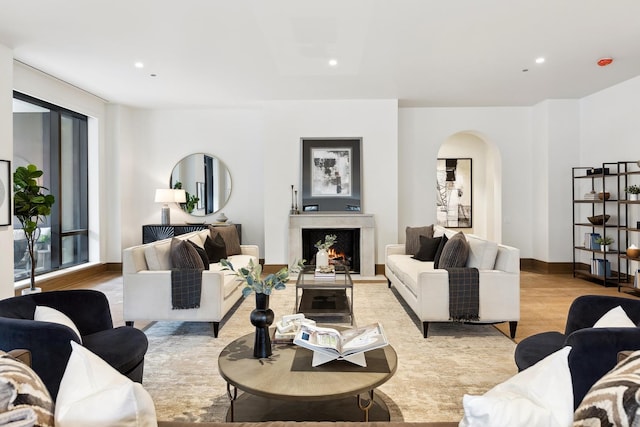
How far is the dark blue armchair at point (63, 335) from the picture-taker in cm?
184

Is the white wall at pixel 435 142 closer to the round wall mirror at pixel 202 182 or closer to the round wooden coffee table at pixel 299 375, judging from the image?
the round wall mirror at pixel 202 182

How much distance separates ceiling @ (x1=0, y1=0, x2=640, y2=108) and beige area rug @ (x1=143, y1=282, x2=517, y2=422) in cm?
291

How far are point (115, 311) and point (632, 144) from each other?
23.5ft

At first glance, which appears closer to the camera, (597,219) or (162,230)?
(597,219)

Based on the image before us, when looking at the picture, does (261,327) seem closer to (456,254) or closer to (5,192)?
(456,254)

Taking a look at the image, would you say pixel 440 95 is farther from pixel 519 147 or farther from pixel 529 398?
pixel 529 398

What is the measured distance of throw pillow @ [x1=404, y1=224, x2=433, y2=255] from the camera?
17.6 ft

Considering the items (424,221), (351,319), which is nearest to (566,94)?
(424,221)

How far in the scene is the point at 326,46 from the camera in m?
4.25

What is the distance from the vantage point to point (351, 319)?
3781 mm

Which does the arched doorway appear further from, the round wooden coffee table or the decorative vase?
the round wooden coffee table

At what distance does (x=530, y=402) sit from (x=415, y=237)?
4509 mm

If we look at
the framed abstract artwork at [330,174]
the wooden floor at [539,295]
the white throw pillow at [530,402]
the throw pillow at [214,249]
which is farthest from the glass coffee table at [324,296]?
the white throw pillow at [530,402]

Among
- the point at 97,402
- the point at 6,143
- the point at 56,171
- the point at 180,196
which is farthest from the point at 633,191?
Result: the point at 56,171
